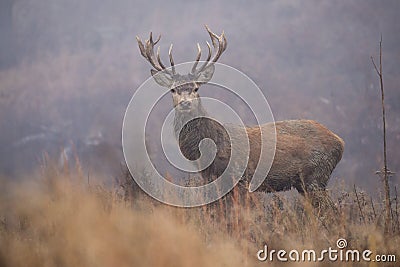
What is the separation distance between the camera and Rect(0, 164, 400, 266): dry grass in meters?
2.38

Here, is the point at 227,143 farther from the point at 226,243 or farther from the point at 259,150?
the point at 226,243

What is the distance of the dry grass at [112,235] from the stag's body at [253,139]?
1.34 m

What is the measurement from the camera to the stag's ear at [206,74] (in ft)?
15.7

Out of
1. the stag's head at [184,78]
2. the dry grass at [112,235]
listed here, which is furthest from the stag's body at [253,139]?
the dry grass at [112,235]

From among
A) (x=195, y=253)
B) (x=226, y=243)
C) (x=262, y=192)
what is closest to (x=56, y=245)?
(x=195, y=253)

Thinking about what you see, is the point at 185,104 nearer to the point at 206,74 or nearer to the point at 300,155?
the point at 206,74

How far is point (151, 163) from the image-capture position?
15.8 feet

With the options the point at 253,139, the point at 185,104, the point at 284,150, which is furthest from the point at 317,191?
the point at 185,104

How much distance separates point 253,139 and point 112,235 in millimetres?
2700

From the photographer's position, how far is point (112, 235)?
96.7 inches

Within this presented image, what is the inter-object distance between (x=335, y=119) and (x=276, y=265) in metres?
6.77

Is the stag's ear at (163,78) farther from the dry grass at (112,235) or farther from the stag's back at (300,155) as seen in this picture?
the dry grass at (112,235)

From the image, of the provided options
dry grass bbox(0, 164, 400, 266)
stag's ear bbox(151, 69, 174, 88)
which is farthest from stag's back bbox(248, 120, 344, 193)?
dry grass bbox(0, 164, 400, 266)

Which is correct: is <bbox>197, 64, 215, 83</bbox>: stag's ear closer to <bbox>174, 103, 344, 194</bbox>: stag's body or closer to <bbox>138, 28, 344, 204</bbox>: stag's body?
<bbox>138, 28, 344, 204</bbox>: stag's body
